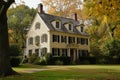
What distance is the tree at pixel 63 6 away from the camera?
195 feet

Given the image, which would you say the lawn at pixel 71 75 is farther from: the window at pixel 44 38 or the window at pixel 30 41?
the window at pixel 30 41

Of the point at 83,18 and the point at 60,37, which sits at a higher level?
the point at 83,18

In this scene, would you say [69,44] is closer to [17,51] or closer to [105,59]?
[105,59]

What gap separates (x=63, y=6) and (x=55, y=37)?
15.2 meters

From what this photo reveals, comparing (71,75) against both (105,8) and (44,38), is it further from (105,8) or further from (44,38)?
(44,38)

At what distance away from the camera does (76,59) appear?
4991 centimetres

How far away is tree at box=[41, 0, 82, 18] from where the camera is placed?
59.5 meters

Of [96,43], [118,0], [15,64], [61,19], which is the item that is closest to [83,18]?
[96,43]

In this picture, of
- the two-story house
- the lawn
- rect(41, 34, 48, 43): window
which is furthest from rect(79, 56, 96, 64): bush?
the lawn

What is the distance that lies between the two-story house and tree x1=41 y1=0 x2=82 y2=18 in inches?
297

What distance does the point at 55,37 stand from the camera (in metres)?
46.9

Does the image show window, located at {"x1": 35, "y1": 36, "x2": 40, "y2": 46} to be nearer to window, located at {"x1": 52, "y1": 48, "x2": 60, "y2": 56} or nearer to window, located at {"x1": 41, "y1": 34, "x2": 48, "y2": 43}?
window, located at {"x1": 41, "y1": 34, "x2": 48, "y2": 43}

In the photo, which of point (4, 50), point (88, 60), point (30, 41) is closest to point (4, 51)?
point (4, 50)

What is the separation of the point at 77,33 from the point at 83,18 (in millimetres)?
9850
